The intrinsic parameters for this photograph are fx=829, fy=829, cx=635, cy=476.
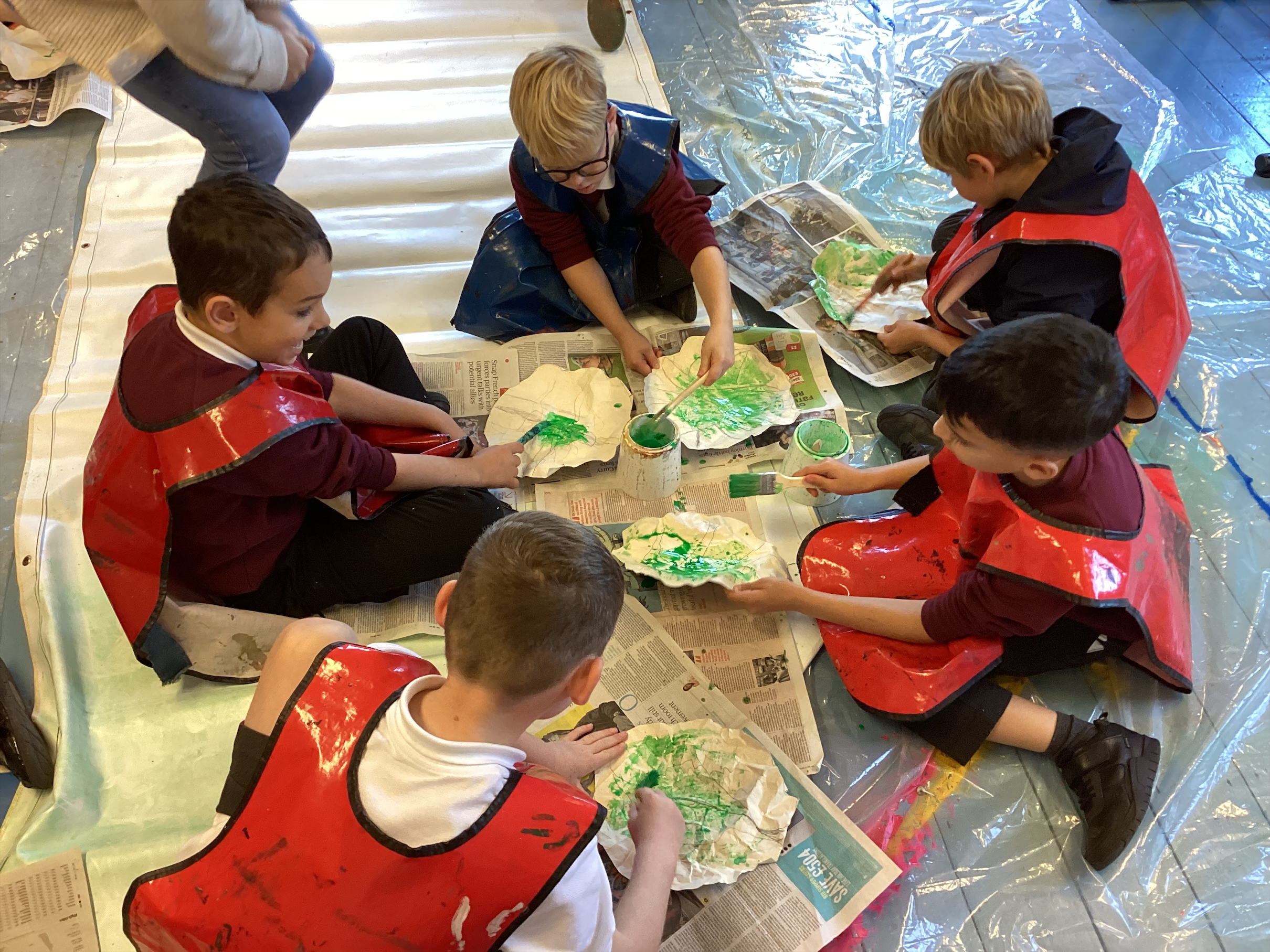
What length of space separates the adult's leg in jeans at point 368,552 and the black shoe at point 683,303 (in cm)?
65

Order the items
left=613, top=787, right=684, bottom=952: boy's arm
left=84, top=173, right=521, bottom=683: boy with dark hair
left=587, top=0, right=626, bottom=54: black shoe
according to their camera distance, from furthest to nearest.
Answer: left=587, top=0, right=626, bottom=54: black shoe → left=84, top=173, right=521, bottom=683: boy with dark hair → left=613, top=787, right=684, bottom=952: boy's arm

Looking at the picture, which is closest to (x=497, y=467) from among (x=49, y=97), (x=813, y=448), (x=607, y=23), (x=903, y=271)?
(x=813, y=448)

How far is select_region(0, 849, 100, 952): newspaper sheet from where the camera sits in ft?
3.39

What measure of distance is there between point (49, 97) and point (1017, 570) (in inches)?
96.1

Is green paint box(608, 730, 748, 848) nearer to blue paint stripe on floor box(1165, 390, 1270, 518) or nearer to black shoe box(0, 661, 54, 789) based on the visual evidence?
black shoe box(0, 661, 54, 789)

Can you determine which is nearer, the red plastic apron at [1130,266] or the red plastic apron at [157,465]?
the red plastic apron at [157,465]

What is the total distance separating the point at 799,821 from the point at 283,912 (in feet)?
2.25

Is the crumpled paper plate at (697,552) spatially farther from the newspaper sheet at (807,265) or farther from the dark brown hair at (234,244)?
the dark brown hair at (234,244)

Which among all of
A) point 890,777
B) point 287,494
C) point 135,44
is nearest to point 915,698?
point 890,777

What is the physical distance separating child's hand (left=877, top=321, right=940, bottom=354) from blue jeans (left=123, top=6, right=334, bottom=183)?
1.19 meters

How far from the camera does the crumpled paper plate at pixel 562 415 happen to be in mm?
1466

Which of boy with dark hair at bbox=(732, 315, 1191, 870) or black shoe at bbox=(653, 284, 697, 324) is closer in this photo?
boy with dark hair at bbox=(732, 315, 1191, 870)

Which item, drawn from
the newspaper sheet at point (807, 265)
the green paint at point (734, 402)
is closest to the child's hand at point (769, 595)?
the green paint at point (734, 402)

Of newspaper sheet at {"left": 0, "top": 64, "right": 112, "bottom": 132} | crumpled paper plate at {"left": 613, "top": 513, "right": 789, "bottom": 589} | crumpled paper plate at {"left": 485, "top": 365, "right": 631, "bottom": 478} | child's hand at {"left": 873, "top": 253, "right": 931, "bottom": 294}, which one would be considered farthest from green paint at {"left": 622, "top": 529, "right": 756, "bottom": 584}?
newspaper sheet at {"left": 0, "top": 64, "right": 112, "bottom": 132}
